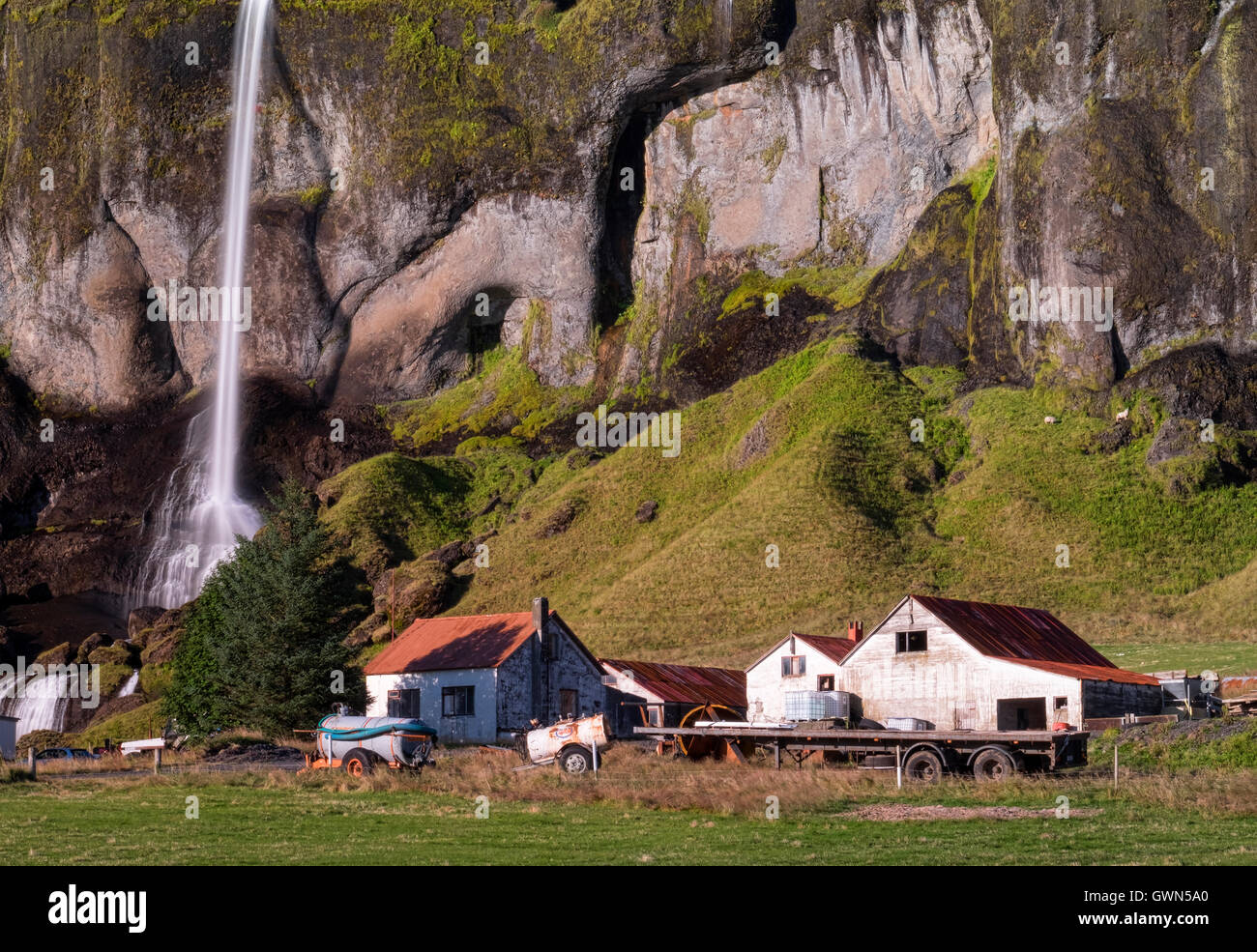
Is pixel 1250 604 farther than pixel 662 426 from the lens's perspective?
No

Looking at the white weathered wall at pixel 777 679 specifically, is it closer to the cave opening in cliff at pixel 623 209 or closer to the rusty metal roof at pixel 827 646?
the rusty metal roof at pixel 827 646

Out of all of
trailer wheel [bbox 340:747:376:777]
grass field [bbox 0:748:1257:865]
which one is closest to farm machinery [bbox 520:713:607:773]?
grass field [bbox 0:748:1257:865]

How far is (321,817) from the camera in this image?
27.8m

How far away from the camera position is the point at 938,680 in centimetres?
4747

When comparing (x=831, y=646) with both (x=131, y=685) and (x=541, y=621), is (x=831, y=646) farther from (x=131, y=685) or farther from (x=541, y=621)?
(x=131, y=685)

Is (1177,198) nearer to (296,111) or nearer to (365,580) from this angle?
(365,580)

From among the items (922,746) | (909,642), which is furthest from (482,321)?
(922,746)

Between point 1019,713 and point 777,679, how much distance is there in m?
8.27

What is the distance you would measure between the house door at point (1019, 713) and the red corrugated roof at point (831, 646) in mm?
5365

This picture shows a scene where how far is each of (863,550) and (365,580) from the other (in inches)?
953

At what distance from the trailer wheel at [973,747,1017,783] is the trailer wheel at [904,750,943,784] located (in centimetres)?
77

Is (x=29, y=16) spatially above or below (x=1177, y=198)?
above

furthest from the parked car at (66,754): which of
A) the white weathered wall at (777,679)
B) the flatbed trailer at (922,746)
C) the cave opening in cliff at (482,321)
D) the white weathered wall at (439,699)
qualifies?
the cave opening in cliff at (482,321)
